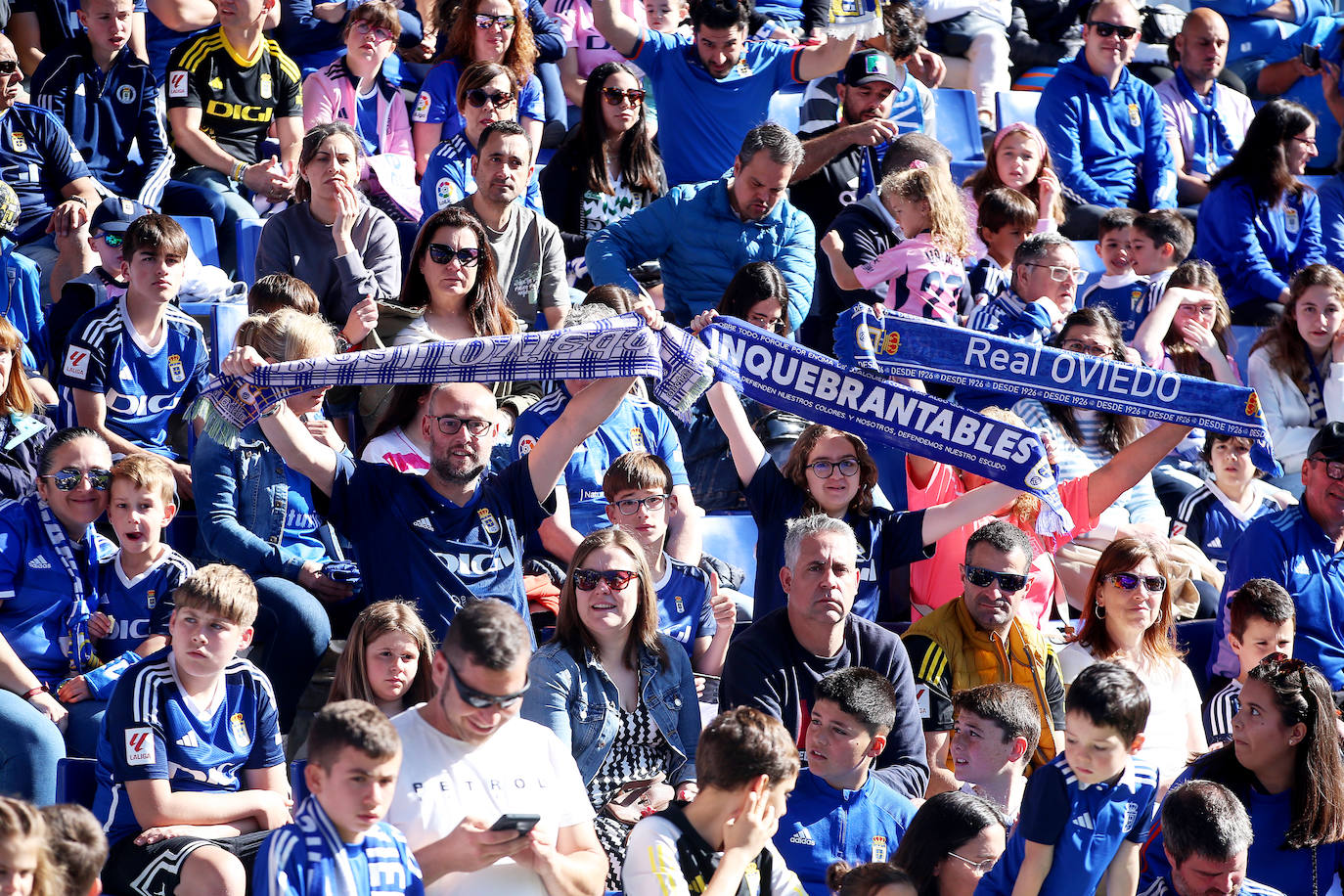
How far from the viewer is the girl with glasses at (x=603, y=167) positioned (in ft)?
27.2

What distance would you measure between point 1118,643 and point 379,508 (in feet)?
8.35

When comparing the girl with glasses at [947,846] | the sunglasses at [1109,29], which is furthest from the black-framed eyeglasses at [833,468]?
the sunglasses at [1109,29]

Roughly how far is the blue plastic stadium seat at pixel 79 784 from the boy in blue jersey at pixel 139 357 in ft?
5.65

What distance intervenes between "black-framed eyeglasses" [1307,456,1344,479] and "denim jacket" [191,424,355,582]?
3776 mm

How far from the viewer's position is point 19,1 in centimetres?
910

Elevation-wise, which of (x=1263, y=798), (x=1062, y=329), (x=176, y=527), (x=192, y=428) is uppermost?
(x=1062, y=329)

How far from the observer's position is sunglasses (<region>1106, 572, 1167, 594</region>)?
5.79m

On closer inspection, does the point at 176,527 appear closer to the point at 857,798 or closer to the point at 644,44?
the point at 857,798

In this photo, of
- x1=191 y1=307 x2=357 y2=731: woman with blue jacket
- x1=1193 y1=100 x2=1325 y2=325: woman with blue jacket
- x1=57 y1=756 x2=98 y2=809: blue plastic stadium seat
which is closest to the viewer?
x1=57 y1=756 x2=98 y2=809: blue plastic stadium seat

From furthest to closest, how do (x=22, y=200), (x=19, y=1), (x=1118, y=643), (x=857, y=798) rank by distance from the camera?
(x=19, y=1) < (x=22, y=200) < (x=1118, y=643) < (x=857, y=798)

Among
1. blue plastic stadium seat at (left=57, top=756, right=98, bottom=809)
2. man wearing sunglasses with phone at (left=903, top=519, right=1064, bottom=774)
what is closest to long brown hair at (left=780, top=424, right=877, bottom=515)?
man wearing sunglasses with phone at (left=903, top=519, right=1064, bottom=774)

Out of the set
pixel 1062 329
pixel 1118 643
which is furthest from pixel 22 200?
pixel 1118 643

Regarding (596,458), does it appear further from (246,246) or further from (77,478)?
(246,246)

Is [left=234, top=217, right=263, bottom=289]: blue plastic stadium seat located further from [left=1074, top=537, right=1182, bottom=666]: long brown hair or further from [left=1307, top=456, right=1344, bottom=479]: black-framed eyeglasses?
[left=1307, top=456, right=1344, bottom=479]: black-framed eyeglasses
